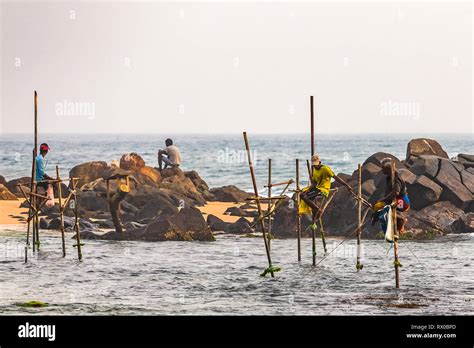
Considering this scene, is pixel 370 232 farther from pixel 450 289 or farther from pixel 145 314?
pixel 145 314

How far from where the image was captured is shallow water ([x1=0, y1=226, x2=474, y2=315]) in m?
26.0

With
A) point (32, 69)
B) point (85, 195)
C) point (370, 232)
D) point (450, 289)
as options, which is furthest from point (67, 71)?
point (450, 289)

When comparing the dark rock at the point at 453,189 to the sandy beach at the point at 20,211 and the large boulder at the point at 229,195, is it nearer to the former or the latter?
the sandy beach at the point at 20,211

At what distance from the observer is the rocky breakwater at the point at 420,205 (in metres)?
37.4

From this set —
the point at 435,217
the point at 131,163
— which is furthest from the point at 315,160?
the point at 131,163

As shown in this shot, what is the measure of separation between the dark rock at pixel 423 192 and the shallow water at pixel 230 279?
1593mm

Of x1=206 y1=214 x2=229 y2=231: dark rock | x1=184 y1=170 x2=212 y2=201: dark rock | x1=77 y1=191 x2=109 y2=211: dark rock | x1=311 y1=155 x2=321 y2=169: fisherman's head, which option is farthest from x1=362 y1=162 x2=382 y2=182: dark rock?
x1=311 y1=155 x2=321 y2=169: fisherman's head

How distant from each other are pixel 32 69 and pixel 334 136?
1401 inches

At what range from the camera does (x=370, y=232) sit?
37.1 metres

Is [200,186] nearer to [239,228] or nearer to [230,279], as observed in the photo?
[239,228]

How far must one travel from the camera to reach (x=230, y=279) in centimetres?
3038

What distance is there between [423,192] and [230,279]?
32.3ft

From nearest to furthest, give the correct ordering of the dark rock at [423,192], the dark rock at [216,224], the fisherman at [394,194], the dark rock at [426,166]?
the fisherman at [394,194] → the dark rock at [423,192] → the dark rock at [426,166] → the dark rock at [216,224]

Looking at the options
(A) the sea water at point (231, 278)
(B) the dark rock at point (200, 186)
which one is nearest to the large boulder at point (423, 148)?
(A) the sea water at point (231, 278)
